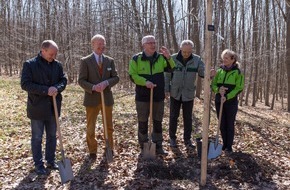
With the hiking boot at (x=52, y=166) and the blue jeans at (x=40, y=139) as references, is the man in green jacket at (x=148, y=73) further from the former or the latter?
the hiking boot at (x=52, y=166)

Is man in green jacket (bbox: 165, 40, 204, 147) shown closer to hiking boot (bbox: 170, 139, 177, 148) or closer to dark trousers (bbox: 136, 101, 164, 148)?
dark trousers (bbox: 136, 101, 164, 148)

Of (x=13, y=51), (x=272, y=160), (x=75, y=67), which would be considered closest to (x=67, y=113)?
(x=272, y=160)

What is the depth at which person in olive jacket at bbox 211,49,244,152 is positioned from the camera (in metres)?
6.30

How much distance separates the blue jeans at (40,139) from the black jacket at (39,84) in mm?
173

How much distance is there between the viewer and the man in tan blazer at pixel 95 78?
5648mm

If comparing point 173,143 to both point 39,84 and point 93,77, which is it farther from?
point 39,84

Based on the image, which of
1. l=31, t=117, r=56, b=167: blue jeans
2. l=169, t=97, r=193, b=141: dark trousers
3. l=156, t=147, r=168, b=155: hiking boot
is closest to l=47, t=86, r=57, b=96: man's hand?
l=31, t=117, r=56, b=167: blue jeans

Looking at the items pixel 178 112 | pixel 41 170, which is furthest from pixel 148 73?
pixel 41 170

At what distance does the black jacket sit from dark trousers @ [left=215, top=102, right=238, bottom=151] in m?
3.27

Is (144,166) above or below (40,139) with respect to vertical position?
below

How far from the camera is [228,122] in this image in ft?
21.4

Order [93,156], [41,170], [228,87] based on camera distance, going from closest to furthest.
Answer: [41,170], [93,156], [228,87]

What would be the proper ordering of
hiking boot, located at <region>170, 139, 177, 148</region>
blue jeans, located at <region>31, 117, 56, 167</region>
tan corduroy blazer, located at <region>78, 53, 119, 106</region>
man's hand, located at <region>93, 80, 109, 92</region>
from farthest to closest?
A: hiking boot, located at <region>170, 139, 177, 148</region> < tan corduroy blazer, located at <region>78, 53, 119, 106</region> < man's hand, located at <region>93, 80, 109, 92</region> < blue jeans, located at <region>31, 117, 56, 167</region>

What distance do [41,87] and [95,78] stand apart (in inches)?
41.5
